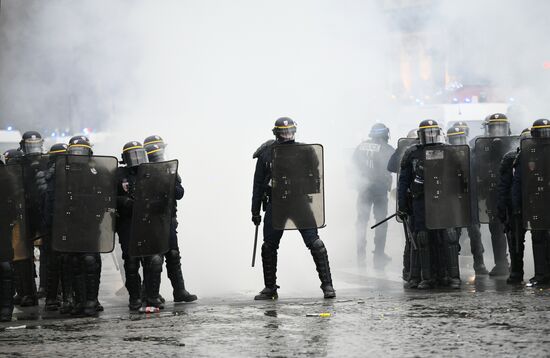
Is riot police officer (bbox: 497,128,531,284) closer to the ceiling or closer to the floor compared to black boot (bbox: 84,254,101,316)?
closer to the ceiling

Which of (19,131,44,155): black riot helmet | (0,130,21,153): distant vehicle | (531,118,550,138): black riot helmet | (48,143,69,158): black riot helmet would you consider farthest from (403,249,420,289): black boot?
(0,130,21,153): distant vehicle

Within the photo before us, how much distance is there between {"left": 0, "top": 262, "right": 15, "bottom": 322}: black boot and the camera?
33.4ft

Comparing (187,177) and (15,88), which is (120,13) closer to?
(187,177)

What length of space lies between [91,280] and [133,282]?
1.62ft

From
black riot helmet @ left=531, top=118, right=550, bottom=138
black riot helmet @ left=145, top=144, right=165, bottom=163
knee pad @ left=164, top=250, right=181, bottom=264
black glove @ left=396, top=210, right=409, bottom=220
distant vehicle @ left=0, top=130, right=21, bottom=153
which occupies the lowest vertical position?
knee pad @ left=164, top=250, right=181, bottom=264

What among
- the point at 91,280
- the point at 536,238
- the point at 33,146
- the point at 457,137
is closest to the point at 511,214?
the point at 536,238

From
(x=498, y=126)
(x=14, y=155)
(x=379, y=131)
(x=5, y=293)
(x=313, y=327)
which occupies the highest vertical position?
(x=379, y=131)

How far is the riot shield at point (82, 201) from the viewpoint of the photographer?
9984 millimetres

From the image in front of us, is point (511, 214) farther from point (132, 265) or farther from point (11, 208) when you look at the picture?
point (11, 208)

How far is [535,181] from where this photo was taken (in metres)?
11.2

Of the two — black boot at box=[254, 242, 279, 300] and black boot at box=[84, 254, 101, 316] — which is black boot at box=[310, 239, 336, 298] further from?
black boot at box=[84, 254, 101, 316]

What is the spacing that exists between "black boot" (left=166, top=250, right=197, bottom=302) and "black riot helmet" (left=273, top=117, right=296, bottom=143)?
4.73 feet

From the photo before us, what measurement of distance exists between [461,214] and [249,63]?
6447 millimetres

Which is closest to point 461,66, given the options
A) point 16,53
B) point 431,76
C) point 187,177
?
point 431,76
